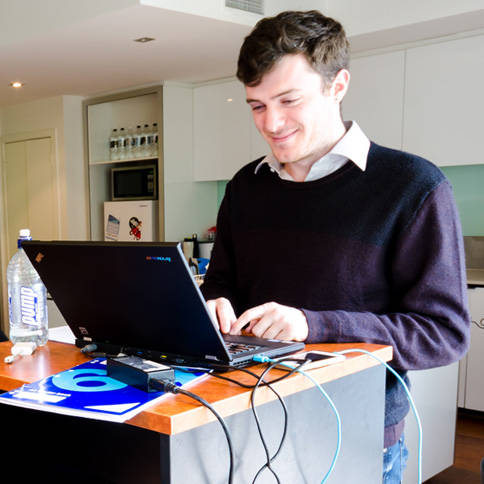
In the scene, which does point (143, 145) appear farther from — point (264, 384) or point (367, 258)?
point (264, 384)

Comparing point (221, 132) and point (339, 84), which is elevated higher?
point (221, 132)

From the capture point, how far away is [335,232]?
1201mm

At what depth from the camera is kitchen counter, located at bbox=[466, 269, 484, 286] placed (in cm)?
326

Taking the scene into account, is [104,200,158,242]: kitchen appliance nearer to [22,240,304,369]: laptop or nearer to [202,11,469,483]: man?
[202,11,469,483]: man

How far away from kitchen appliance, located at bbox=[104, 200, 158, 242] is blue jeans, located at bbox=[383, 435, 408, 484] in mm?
3565

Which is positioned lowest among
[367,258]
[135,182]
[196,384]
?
[196,384]

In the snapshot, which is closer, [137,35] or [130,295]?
[130,295]

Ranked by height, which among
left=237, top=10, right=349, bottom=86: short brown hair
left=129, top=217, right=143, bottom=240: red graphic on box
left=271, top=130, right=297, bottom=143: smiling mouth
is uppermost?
left=237, top=10, right=349, bottom=86: short brown hair

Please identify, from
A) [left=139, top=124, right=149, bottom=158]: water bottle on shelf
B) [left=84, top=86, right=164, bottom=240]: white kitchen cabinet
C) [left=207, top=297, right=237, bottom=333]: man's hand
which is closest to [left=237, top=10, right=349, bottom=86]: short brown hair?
[left=207, top=297, right=237, bottom=333]: man's hand

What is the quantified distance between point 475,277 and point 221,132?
6.95ft

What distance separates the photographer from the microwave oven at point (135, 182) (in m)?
4.63

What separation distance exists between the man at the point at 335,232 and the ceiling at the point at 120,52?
1.99 metres

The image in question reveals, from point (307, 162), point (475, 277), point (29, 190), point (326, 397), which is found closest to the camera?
point (326, 397)

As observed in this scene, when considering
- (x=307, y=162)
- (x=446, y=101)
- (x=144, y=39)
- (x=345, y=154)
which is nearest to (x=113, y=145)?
(x=144, y=39)
